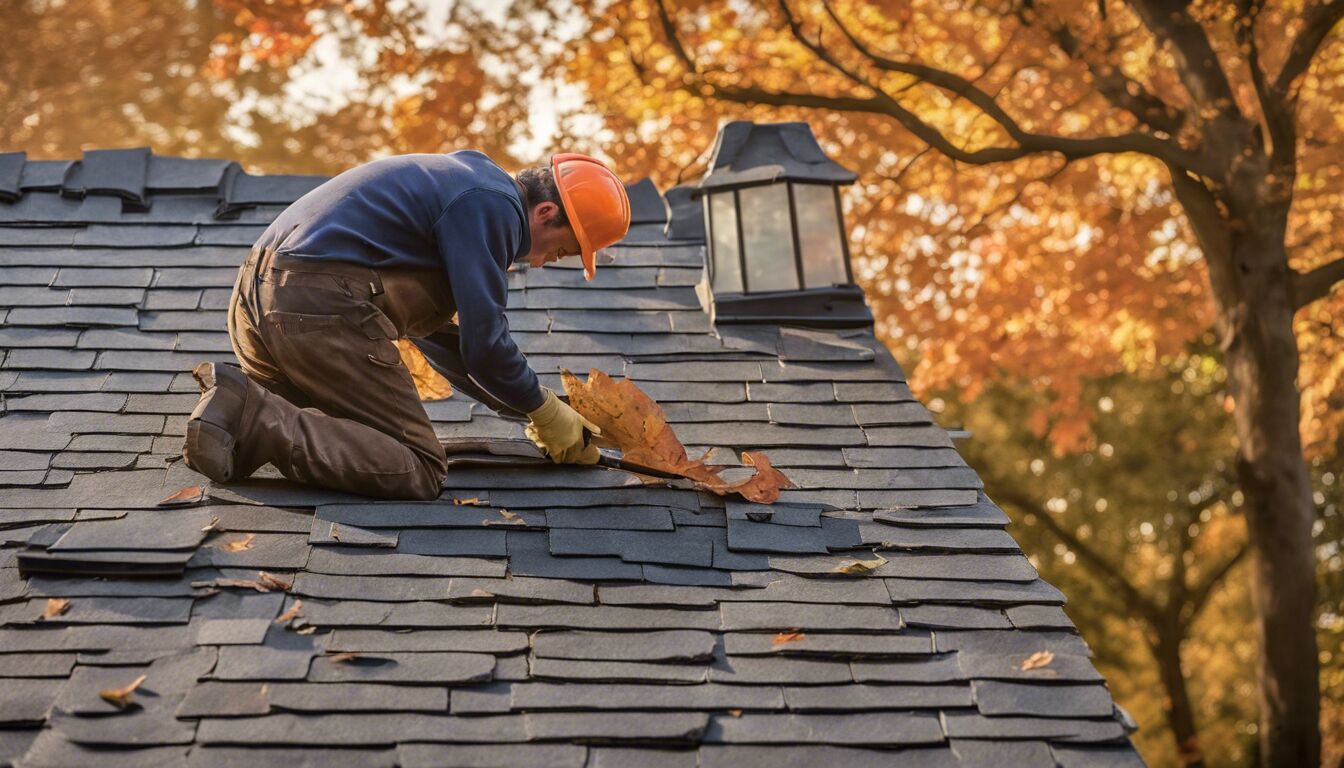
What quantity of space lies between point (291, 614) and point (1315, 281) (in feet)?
24.9

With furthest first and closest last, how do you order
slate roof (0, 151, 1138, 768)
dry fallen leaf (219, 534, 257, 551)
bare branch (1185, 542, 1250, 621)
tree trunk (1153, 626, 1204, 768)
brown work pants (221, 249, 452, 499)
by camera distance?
1. bare branch (1185, 542, 1250, 621)
2. tree trunk (1153, 626, 1204, 768)
3. brown work pants (221, 249, 452, 499)
4. dry fallen leaf (219, 534, 257, 551)
5. slate roof (0, 151, 1138, 768)

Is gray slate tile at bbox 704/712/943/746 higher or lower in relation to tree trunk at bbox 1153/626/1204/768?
lower

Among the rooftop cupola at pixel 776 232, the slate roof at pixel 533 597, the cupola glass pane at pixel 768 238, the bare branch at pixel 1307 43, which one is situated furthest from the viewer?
the bare branch at pixel 1307 43

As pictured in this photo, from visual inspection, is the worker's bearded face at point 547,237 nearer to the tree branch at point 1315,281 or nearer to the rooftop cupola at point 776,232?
the rooftop cupola at point 776,232

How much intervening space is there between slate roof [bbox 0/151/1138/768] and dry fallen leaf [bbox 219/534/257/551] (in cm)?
1

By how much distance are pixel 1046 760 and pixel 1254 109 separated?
9.13m

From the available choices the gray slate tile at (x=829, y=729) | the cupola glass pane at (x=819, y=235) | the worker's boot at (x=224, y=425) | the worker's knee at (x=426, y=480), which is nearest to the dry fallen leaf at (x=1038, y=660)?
the gray slate tile at (x=829, y=729)

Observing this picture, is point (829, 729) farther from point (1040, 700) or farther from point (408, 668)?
point (408, 668)

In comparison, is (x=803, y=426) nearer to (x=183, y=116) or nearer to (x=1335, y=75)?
(x=1335, y=75)

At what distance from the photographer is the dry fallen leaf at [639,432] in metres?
4.01

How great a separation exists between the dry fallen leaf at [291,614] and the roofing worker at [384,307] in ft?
2.07

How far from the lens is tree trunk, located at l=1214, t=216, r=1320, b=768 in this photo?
8.23 m

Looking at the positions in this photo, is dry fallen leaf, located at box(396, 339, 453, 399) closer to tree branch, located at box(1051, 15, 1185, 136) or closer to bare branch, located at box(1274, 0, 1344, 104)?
tree branch, located at box(1051, 15, 1185, 136)

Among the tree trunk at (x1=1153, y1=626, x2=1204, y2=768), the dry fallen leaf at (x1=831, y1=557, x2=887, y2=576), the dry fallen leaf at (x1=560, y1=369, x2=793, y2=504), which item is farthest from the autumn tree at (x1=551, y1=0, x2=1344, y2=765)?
the dry fallen leaf at (x1=831, y1=557, x2=887, y2=576)
